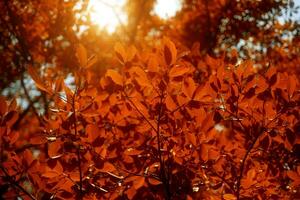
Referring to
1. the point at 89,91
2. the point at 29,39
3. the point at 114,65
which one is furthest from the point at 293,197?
the point at 29,39

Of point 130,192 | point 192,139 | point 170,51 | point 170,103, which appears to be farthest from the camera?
point 130,192

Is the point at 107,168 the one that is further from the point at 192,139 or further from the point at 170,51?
the point at 170,51

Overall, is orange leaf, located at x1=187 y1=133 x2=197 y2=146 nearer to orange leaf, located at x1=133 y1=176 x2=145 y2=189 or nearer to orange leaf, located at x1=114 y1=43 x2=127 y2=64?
orange leaf, located at x1=133 y1=176 x2=145 y2=189

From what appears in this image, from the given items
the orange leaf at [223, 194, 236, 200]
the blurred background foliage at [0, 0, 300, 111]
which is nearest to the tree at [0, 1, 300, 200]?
the orange leaf at [223, 194, 236, 200]

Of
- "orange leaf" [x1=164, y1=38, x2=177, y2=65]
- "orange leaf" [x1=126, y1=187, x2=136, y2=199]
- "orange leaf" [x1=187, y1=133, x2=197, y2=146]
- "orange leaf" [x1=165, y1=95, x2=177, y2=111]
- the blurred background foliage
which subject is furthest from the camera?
the blurred background foliage

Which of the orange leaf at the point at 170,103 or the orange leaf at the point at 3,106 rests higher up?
the orange leaf at the point at 3,106

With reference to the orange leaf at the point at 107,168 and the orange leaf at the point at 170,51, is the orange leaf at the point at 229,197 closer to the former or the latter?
the orange leaf at the point at 107,168

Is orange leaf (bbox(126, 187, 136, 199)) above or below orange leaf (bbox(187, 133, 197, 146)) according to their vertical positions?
below

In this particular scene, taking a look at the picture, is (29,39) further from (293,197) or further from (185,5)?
(293,197)

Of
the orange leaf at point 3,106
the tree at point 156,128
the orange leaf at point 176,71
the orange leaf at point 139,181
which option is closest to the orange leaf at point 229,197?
the tree at point 156,128

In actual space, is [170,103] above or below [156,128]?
above

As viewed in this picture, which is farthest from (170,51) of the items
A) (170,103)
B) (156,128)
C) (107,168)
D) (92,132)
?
(107,168)
